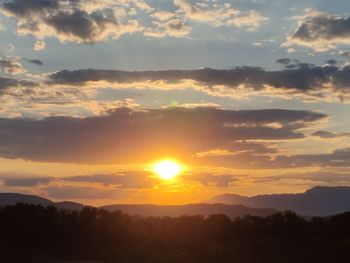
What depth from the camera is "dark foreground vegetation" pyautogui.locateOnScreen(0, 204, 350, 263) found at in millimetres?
57562

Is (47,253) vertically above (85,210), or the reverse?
(85,210)

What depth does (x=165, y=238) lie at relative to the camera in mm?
72375

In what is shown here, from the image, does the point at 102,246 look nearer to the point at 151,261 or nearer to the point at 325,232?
the point at 151,261

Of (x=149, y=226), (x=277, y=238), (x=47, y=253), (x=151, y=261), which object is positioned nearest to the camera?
(x=151, y=261)

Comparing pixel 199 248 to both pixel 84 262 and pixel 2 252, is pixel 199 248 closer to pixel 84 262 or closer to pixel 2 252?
pixel 84 262

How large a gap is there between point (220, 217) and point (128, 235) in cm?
1446

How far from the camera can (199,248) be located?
64.1 m

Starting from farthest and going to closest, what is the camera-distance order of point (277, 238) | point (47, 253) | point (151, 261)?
point (277, 238) → point (47, 253) → point (151, 261)

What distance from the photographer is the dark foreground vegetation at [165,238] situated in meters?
57.6

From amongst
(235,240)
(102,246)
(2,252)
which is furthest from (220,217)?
(2,252)

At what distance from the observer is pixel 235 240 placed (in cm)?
7406

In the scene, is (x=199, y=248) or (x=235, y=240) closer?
(x=199, y=248)

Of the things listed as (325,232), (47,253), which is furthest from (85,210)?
(325,232)

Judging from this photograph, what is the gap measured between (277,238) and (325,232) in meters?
7.15
